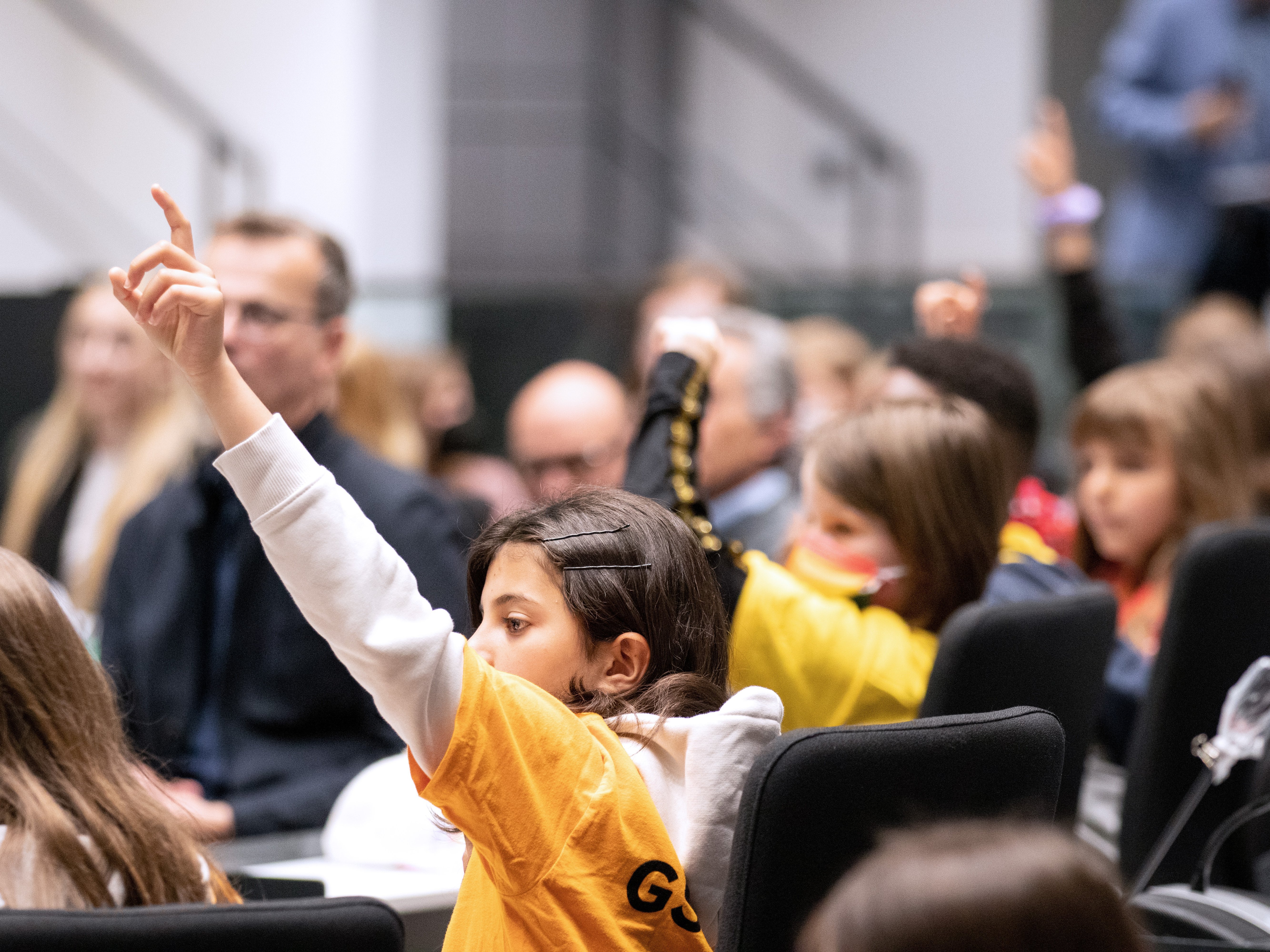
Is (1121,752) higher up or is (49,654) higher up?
(49,654)

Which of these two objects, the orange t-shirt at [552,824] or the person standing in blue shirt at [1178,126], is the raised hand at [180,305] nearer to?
the orange t-shirt at [552,824]

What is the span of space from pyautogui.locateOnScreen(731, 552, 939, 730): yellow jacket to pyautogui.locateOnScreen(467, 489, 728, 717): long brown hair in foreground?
43 centimetres

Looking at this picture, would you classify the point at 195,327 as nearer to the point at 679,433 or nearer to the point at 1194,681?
the point at 679,433

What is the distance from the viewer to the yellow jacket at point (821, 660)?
6.00 ft

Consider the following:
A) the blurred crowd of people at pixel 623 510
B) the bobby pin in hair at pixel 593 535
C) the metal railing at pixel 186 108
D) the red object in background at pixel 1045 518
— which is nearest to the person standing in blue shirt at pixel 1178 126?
the blurred crowd of people at pixel 623 510

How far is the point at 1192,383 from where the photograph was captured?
2572mm

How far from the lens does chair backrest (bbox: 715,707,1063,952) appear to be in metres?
1.13

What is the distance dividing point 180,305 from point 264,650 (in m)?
1.29

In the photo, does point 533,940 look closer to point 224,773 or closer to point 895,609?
point 895,609

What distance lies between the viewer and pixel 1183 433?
8.22 ft

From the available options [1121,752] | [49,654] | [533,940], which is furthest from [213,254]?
[1121,752]

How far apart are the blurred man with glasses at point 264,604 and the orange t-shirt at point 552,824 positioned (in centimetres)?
108

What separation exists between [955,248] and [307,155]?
3946 millimetres

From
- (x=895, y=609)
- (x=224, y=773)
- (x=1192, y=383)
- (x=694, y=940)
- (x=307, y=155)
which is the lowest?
(x=224, y=773)
